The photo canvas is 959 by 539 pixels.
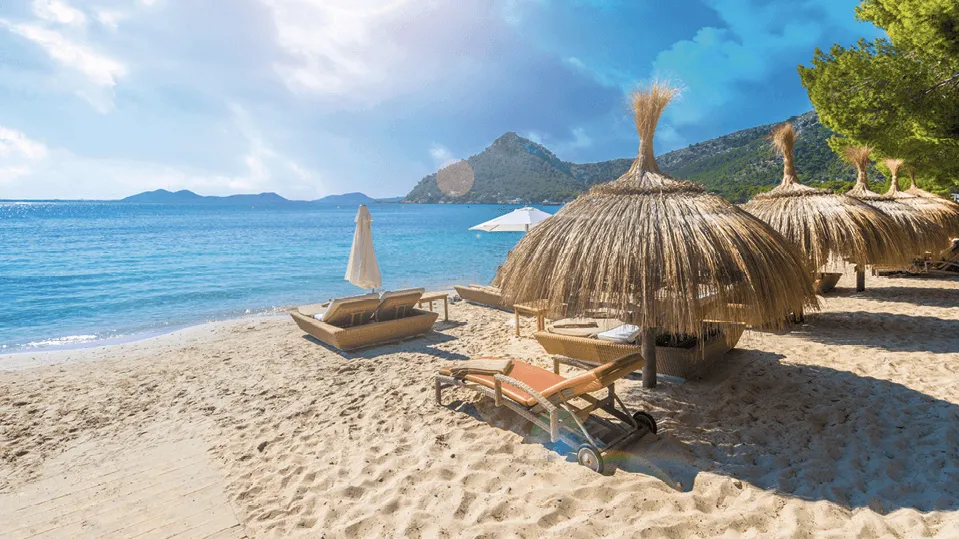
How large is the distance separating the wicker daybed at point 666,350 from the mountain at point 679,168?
1.75 m

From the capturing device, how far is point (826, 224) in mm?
8148

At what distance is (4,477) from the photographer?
3.96 m

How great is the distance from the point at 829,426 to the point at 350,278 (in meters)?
7.07

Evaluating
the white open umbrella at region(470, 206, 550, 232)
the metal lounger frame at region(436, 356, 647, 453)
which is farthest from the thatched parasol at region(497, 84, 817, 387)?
the white open umbrella at region(470, 206, 550, 232)

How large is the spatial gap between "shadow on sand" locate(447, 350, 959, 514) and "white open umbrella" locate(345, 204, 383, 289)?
403cm

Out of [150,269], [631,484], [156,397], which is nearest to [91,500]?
[156,397]

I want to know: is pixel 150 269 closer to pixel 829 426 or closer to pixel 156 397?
pixel 156 397

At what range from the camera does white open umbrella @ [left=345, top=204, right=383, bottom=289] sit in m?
8.34

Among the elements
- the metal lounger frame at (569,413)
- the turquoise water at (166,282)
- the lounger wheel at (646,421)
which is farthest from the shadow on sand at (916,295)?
the turquoise water at (166,282)

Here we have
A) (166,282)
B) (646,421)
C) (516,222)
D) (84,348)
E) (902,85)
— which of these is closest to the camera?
(646,421)

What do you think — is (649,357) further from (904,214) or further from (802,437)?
(904,214)

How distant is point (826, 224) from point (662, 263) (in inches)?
255

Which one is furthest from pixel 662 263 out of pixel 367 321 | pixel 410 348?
pixel 367 321

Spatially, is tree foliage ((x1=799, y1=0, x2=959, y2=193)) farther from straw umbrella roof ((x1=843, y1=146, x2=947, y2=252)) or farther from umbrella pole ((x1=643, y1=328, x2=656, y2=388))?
umbrella pole ((x1=643, y1=328, x2=656, y2=388))
